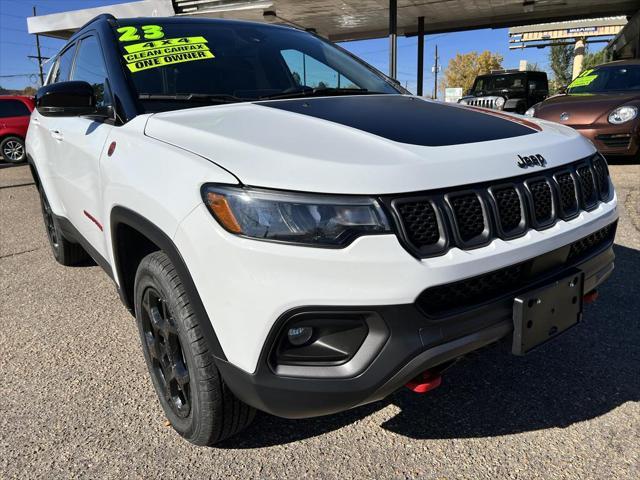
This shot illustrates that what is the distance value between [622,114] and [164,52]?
7.04m

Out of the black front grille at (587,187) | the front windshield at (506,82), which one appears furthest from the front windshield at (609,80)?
the black front grille at (587,187)

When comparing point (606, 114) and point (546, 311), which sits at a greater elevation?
point (546, 311)

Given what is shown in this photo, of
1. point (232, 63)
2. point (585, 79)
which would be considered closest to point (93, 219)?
point (232, 63)

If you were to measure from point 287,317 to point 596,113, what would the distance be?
758cm

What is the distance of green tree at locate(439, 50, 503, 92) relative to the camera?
177 ft

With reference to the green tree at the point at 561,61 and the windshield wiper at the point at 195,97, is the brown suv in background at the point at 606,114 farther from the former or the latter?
the green tree at the point at 561,61

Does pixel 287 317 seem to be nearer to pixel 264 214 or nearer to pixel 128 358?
pixel 264 214

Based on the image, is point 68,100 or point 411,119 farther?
point 68,100

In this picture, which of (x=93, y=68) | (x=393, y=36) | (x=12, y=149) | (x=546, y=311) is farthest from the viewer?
(x=393, y=36)

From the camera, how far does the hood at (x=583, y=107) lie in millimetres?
7562

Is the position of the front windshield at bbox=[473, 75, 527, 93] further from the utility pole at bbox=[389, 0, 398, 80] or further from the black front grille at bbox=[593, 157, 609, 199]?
the black front grille at bbox=[593, 157, 609, 199]

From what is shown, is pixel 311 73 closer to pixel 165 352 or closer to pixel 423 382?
pixel 165 352

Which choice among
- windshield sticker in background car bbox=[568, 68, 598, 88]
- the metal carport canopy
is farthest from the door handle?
the metal carport canopy

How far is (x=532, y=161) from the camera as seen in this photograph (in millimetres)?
1847
